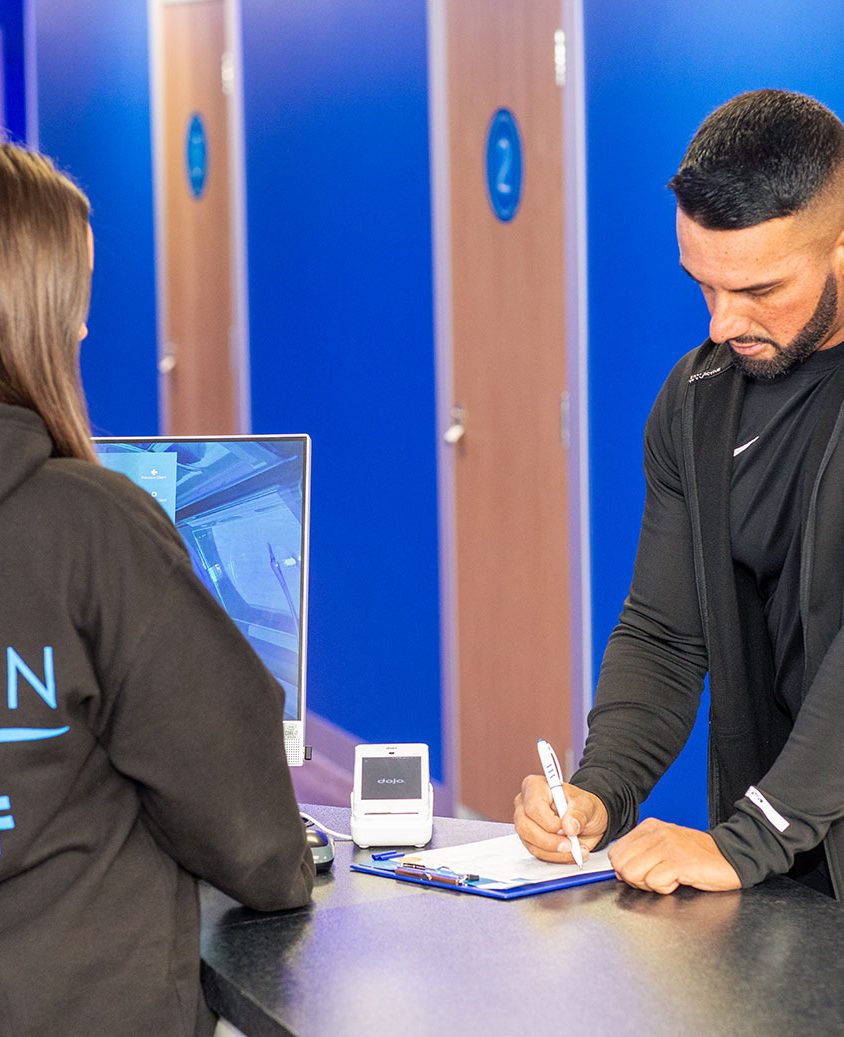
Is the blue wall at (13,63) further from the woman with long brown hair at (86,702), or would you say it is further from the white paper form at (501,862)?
the woman with long brown hair at (86,702)

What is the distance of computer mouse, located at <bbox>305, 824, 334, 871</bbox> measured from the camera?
1.67m

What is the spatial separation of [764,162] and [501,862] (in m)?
0.89

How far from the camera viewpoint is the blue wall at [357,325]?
471 cm

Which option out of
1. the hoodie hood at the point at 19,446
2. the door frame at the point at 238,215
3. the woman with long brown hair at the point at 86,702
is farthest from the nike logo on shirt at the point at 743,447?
the door frame at the point at 238,215

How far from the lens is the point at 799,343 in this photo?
1789 millimetres

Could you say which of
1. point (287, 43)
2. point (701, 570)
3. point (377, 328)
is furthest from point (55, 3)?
point (701, 570)

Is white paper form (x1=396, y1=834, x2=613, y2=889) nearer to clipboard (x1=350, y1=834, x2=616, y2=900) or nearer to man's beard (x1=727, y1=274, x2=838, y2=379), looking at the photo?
clipboard (x1=350, y1=834, x2=616, y2=900)

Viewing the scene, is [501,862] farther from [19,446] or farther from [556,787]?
[19,446]

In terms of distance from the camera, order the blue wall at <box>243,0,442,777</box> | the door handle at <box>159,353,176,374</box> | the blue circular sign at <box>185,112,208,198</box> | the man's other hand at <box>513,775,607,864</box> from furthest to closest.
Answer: the door handle at <box>159,353,176,374</box> → the blue circular sign at <box>185,112,208,198</box> → the blue wall at <box>243,0,442,777</box> → the man's other hand at <box>513,775,607,864</box>

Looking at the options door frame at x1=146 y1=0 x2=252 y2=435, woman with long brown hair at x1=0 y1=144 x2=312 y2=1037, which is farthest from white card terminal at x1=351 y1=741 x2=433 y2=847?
door frame at x1=146 y1=0 x2=252 y2=435

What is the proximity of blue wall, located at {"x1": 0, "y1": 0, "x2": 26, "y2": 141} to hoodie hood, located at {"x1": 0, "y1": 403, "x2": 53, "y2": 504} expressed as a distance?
22.7 ft

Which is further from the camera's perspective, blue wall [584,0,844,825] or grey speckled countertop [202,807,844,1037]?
blue wall [584,0,844,825]

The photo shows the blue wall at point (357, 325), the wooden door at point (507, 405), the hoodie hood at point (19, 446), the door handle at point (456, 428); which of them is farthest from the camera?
the blue wall at point (357, 325)

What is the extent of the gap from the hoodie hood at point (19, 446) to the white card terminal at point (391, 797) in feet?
2.39
